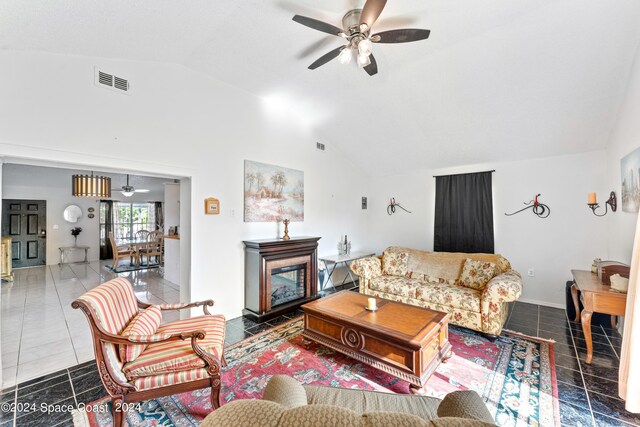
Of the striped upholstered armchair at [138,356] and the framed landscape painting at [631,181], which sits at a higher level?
the framed landscape painting at [631,181]

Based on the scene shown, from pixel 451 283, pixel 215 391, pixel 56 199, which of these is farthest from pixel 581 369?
pixel 56 199

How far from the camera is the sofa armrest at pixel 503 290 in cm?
289

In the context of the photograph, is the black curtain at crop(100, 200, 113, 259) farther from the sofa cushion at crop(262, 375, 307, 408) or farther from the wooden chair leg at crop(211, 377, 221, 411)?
the sofa cushion at crop(262, 375, 307, 408)

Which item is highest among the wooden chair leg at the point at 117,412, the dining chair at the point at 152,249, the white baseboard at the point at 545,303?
the dining chair at the point at 152,249

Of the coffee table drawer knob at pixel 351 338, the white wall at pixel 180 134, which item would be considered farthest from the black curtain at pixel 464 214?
the coffee table drawer knob at pixel 351 338

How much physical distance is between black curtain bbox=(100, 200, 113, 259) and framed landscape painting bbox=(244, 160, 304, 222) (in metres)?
7.46

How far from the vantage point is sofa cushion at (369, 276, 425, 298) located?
3698 mm

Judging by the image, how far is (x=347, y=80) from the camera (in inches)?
137

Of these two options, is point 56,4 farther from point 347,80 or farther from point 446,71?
point 446,71

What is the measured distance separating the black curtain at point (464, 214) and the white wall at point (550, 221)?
13 cm

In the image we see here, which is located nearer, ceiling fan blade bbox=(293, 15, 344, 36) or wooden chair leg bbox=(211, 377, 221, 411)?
wooden chair leg bbox=(211, 377, 221, 411)

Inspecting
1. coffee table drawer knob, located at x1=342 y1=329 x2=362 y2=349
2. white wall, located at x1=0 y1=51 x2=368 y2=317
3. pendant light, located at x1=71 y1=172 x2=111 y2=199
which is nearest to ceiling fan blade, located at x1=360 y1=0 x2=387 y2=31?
white wall, located at x1=0 y1=51 x2=368 y2=317

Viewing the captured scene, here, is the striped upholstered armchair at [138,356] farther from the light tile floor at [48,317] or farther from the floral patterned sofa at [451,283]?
the floral patterned sofa at [451,283]

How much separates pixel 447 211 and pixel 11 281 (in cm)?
857
